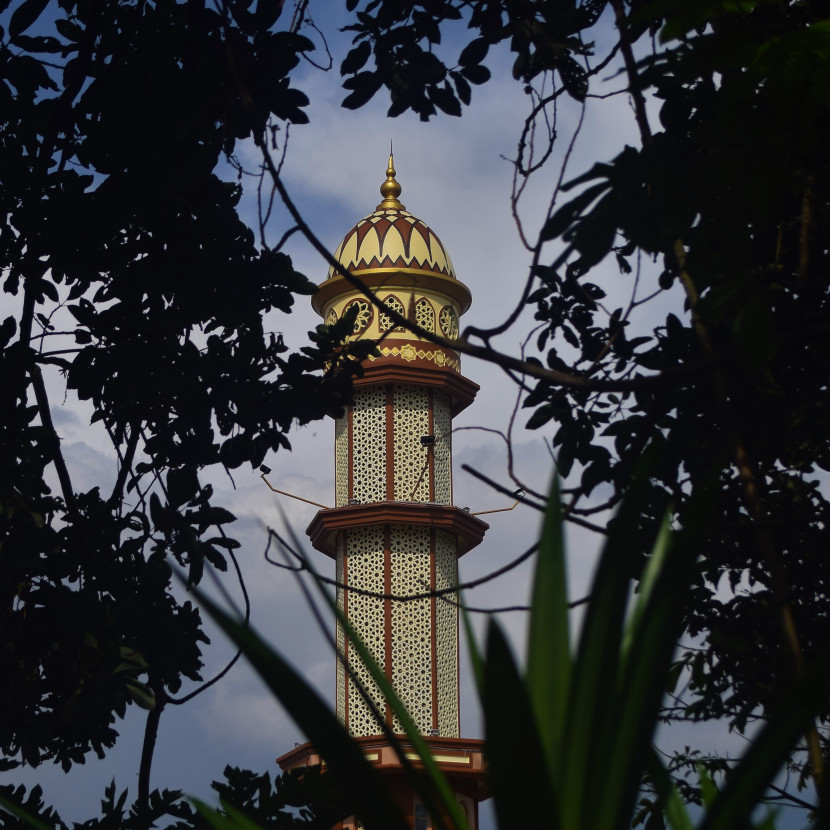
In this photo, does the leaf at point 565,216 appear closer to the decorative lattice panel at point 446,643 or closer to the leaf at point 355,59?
the leaf at point 355,59

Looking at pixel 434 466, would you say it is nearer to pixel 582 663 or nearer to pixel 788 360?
pixel 788 360

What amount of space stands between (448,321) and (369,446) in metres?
1.42

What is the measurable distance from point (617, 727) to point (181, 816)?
2.14 metres

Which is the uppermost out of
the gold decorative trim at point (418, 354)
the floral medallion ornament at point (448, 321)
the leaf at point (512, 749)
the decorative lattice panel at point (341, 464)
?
the floral medallion ornament at point (448, 321)

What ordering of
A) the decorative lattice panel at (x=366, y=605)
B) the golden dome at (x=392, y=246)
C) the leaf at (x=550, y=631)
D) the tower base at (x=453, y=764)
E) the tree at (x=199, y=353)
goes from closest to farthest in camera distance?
the leaf at (x=550, y=631), the tree at (x=199, y=353), the tower base at (x=453, y=764), the decorative lattice panel at (x=366, y=605), the golden dome at (x=392, y=246)

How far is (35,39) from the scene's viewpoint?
4.24 meters

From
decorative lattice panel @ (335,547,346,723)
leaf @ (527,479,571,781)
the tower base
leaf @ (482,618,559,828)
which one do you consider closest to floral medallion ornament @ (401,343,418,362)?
decorative lattice panel @ (335,547,346,723)

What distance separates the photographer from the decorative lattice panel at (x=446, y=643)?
10.6 m

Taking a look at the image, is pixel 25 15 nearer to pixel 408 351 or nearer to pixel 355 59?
pixel 355 59

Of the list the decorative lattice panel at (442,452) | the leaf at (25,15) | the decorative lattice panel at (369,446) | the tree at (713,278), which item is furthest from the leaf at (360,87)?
the decorative lattice panel at (442,452)

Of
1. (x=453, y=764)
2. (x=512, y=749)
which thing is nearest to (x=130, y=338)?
(x=512, y=749)

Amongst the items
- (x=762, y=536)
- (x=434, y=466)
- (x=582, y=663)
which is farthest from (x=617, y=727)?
(x=434, y=466)

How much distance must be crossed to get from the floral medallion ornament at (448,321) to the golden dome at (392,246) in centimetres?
32

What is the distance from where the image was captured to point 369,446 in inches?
443
